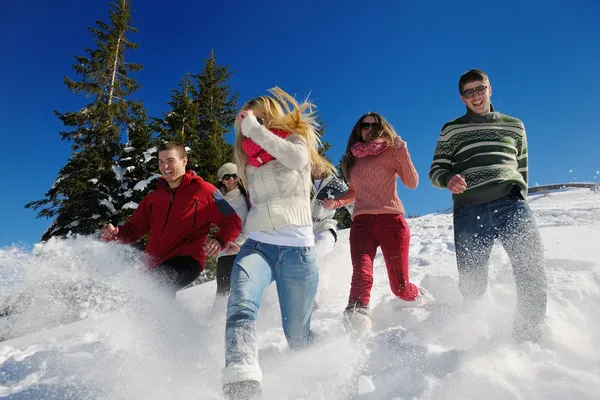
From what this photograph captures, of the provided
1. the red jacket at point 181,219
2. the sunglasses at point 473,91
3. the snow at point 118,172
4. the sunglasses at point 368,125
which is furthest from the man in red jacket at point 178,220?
the snow at point 118,172

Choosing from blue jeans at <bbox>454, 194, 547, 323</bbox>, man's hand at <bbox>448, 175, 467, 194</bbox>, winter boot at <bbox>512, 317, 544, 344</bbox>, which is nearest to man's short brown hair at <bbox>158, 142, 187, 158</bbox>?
man's hand at <bbox>448, 175, 467, 194</bbox>

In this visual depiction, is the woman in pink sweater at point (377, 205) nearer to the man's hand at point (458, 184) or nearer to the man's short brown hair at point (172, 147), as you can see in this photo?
the man's hand at point (458, 184)

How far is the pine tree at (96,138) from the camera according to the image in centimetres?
1370

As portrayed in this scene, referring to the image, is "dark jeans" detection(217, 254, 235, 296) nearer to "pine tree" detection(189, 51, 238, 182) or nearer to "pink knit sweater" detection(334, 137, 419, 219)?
"pink knit sweater" detection(334, 137, 419, 219)

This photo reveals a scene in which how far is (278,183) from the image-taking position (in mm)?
2490

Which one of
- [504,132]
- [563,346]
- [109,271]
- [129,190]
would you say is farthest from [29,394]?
[129,190]

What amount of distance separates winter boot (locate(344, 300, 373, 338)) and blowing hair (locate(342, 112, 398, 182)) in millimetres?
1374

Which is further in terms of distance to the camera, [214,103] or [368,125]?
[214,103]

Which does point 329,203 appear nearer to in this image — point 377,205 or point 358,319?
point 377,205

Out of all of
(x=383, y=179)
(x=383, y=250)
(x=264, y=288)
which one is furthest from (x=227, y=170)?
(x=264, y=288)

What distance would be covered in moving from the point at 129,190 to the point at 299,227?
43.5 ft

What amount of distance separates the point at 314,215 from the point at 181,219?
1.56 m

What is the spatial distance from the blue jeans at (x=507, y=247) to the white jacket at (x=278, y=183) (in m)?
1.39

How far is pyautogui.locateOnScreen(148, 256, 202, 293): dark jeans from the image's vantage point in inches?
139
